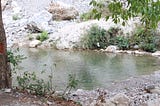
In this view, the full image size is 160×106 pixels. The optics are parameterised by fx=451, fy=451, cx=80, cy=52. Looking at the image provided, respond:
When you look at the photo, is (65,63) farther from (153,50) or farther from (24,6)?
(24,6)

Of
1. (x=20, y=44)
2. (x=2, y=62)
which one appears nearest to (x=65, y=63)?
(x=20, y=44)

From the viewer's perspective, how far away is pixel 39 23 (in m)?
20.7

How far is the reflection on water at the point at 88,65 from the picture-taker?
11.8 m

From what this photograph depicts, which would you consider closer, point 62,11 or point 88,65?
point 88,65

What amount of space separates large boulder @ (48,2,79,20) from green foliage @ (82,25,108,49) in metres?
3.34

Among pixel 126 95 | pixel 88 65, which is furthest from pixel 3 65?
pixel 88 65

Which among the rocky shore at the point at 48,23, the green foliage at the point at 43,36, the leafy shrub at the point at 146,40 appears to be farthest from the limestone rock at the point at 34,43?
the leafy shrub at the point at 146,40

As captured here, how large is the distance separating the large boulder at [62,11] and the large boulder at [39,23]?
26.7 inches

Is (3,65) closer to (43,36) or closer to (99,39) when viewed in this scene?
(99,39)

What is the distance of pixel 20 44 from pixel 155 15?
15.0 meters

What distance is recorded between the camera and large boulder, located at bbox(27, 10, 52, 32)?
20.5m

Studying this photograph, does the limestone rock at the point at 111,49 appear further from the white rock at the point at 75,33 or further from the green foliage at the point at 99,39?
the white rock at the point at 75,33

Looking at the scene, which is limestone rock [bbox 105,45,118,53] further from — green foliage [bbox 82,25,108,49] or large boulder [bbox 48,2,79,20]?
large boulder [bbox 48,2,79,20]

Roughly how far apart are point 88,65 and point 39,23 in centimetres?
681
